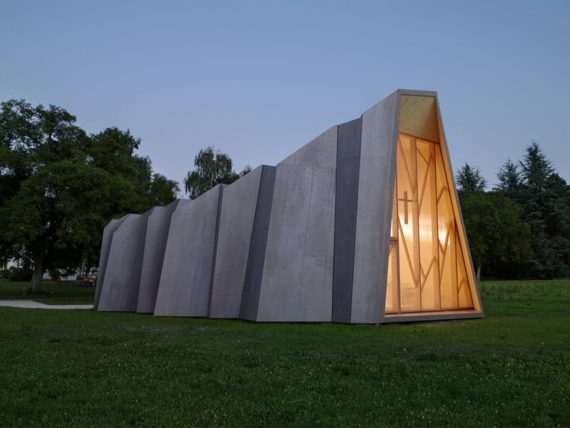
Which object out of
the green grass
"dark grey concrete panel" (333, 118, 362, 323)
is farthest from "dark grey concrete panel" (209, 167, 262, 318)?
the green grass

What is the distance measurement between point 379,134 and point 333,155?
1.87 metres

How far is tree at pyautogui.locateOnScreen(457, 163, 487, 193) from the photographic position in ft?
250

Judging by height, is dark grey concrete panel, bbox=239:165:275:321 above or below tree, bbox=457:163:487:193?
below

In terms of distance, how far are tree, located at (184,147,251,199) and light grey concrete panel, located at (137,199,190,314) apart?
35956 mm

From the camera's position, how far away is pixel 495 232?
2231 inches

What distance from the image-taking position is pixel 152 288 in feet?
67.2

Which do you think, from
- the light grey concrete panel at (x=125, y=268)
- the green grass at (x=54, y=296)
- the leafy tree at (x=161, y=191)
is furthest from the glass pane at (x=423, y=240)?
the leafy tree at (x=161, y=191)

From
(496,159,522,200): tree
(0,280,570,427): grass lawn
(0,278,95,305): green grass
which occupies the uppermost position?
(496,159,522,200): tree

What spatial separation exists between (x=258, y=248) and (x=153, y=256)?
613 cm

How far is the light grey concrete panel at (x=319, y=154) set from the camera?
1750cm

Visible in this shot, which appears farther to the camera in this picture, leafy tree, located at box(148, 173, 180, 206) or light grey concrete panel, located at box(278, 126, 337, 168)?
leafy tree, located at box(148, 173, 180, 206)

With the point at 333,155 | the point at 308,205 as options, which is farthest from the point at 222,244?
the point at 333,155

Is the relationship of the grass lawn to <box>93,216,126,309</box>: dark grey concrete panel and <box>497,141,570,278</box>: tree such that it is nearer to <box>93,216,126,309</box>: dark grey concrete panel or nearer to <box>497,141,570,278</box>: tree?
<box>93,216,126,309</box>: dark grey concrete panel

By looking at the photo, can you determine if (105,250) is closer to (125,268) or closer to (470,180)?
(125,268)
